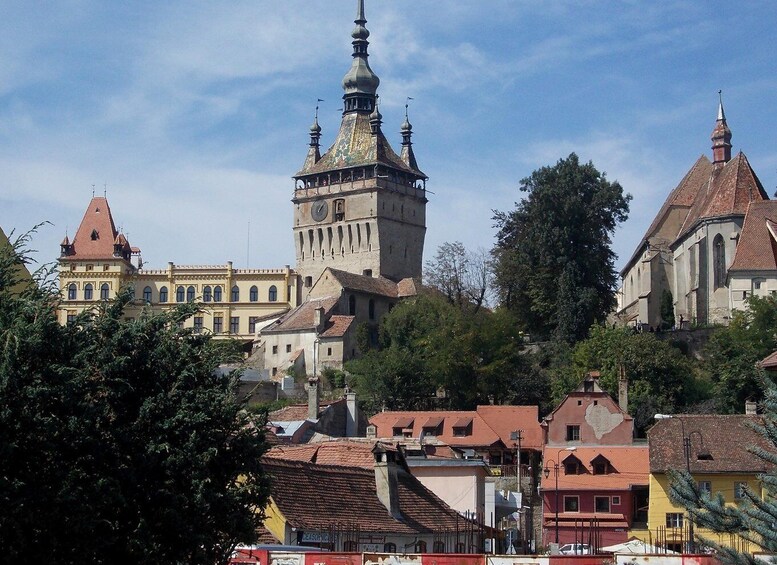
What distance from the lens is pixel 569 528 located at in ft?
198

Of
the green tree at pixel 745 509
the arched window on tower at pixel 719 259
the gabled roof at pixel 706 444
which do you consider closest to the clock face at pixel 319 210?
the arched window on tower at pixel 719 259

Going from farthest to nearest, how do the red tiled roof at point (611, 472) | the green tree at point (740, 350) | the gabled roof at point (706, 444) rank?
the green tree at point (740, 350), the red tiled roof at point (611, 472), the gabled roof at point (706, 444)

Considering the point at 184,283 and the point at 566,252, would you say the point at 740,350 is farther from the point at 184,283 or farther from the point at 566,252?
the point at 184,283

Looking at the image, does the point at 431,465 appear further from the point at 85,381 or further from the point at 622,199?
the point at 622,199

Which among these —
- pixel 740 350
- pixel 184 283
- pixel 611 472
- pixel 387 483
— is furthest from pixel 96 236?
pixel 387 483

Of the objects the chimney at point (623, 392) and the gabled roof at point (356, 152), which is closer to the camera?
the chimney at point (623, 392)

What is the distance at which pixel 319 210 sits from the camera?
404ft

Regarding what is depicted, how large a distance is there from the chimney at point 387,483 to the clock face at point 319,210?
260 ft

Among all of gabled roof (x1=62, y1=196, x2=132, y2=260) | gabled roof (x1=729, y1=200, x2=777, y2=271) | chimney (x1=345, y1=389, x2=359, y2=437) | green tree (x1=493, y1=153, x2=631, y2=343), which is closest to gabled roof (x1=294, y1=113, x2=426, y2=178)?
gabled roof (x1=62, y1=196, x2=132, y2=260)

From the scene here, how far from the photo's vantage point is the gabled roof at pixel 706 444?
55.7 meters

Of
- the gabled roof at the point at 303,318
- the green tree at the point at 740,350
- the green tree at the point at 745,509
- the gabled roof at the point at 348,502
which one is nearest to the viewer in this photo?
the green tree at the point at 745,509

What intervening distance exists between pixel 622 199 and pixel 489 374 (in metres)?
14.3

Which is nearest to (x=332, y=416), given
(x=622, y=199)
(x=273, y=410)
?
(x=273, y=410)

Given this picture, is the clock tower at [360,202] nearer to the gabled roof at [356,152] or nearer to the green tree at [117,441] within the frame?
the gabled roof at [356,152]
